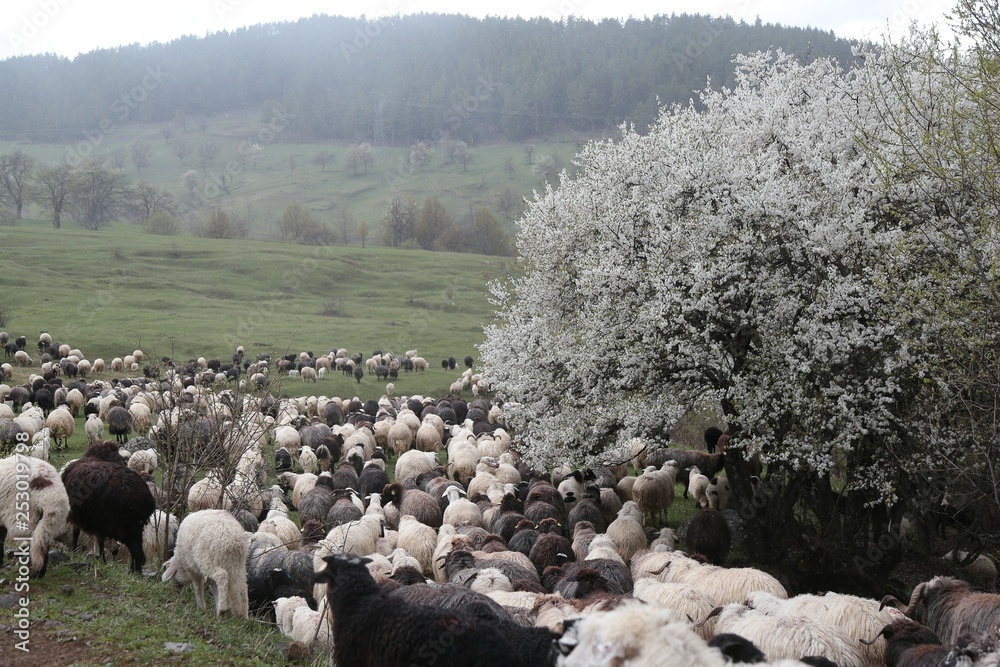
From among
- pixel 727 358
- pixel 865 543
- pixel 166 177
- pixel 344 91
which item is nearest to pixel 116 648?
pixel 727 358

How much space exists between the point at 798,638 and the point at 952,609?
3089mm

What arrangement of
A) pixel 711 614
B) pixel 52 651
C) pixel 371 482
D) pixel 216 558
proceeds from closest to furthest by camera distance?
1. pixel 52 651
2. pixel 711 614
3. pixel 216 558
4. pixel 371 482

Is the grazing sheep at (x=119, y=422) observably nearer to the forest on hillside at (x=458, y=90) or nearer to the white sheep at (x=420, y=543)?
the white sheep at (x=420, y=543)

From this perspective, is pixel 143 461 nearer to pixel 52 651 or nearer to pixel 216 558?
pixel 216 558

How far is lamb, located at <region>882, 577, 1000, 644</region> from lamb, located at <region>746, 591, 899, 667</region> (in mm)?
242

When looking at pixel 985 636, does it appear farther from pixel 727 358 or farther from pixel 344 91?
pixel 344 91

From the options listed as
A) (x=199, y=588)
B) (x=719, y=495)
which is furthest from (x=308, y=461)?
(x=199, y=588)

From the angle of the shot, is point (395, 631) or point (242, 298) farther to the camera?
point (242, 298)

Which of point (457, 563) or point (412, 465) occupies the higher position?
point (457, 563)

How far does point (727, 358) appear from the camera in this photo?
1464 cm

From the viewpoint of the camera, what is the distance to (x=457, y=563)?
11.9 meters

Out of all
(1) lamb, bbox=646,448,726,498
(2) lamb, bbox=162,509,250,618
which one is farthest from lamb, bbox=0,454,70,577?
(1) lamb, bbox=646,448,726,498

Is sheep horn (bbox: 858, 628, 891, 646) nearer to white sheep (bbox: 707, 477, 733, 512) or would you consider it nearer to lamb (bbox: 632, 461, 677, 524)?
lamb (bbox: 632, 461, 677, 524)

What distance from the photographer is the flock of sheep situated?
635cm
